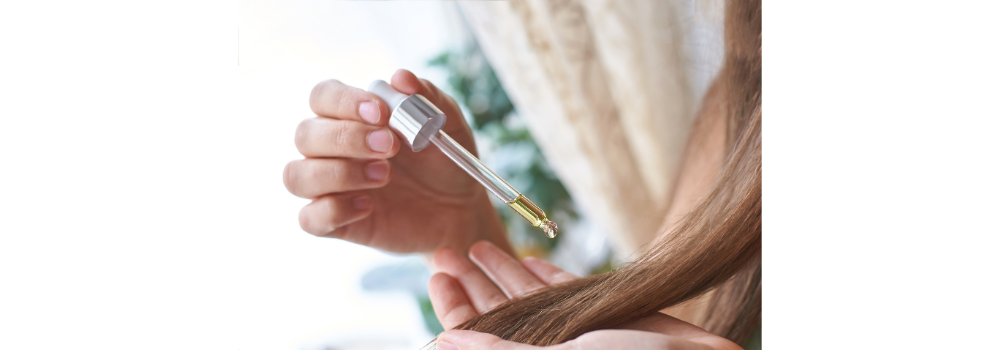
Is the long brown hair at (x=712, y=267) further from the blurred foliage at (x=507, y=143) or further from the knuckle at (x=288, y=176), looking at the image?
the knuckle at (x=288, y=176)

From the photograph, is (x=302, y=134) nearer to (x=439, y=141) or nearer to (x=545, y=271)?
(x=439, y=141)

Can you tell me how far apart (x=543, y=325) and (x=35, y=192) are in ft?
1.11

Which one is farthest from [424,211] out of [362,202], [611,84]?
[611,84]

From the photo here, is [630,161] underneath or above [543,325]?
above

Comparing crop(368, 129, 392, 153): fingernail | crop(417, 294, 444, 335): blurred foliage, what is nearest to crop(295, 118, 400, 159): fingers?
crop(368, 129, 392, 153): fingernail

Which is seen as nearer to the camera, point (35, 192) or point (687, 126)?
point (35, 192)

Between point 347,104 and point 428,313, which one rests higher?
point 347,104

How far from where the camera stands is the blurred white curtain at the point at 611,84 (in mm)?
387

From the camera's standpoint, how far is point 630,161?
0.43 meters

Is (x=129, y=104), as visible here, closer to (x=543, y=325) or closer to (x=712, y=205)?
(x=543, y=325)

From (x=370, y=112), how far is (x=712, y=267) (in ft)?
0.92

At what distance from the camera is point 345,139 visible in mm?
344
